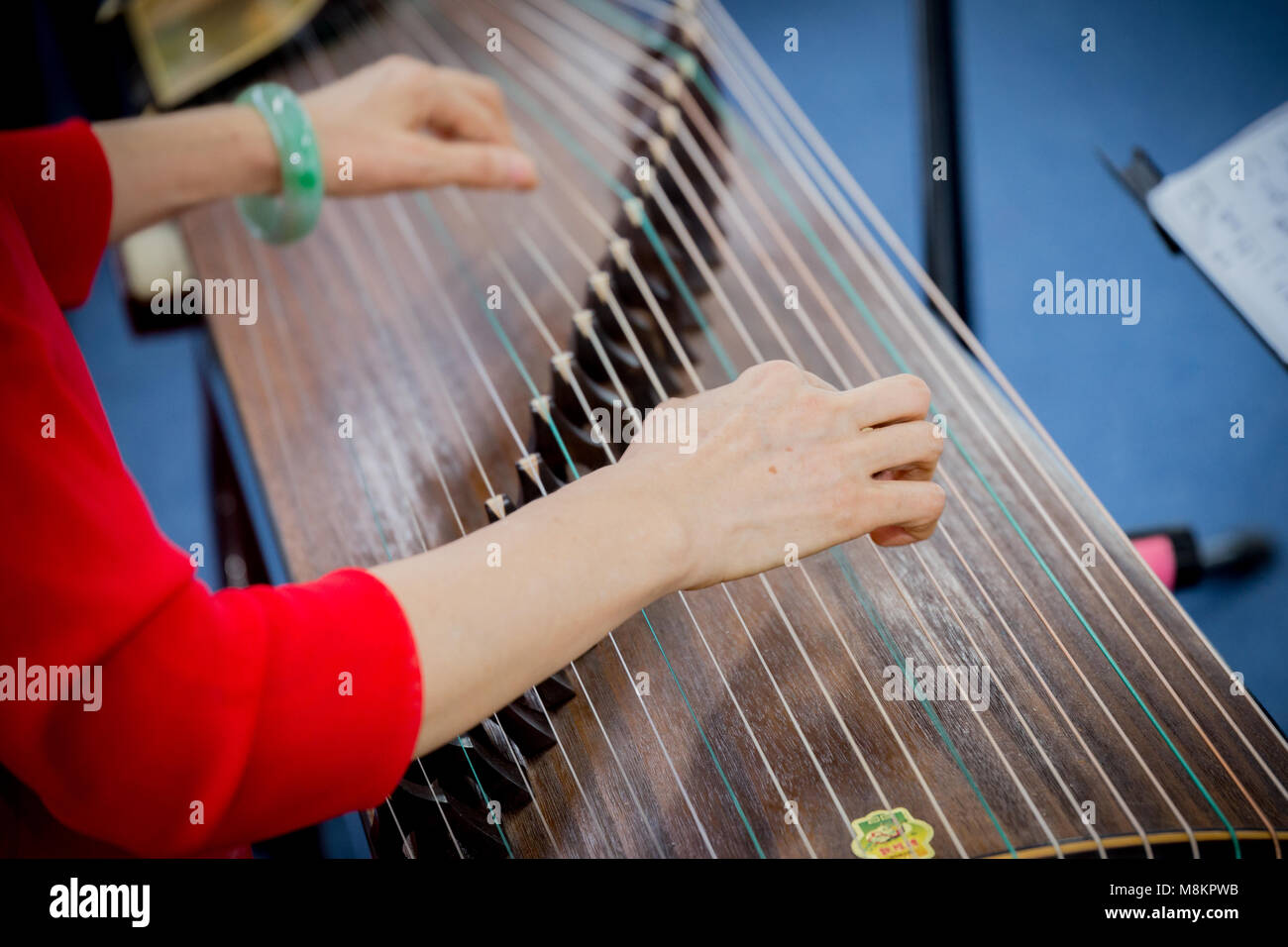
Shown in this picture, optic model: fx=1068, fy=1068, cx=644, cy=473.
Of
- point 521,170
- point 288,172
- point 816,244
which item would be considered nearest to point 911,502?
point 816,244

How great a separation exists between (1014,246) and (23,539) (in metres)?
1.85

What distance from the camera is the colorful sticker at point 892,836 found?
0.87 metres

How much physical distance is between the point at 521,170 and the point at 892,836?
1022 mm

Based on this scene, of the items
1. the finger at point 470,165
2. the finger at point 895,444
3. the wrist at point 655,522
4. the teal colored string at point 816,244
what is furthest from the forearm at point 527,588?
the finger at point 470,165

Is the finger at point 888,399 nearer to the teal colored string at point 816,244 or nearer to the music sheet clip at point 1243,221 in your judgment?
the teal colored string at point 816,244

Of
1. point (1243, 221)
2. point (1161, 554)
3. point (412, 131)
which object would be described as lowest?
point (1161, 554)

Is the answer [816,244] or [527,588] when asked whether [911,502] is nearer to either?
[527,588]

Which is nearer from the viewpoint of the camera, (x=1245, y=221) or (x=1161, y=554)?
(x=1245, y=221)

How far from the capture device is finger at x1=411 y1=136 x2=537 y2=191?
56.7 inches

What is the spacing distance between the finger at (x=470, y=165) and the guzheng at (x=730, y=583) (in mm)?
65

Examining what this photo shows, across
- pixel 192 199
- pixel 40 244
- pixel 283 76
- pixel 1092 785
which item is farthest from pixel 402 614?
pixel 283 76

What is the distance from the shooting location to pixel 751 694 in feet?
3.19

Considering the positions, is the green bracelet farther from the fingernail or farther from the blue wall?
the blue wall

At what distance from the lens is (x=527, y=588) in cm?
78
